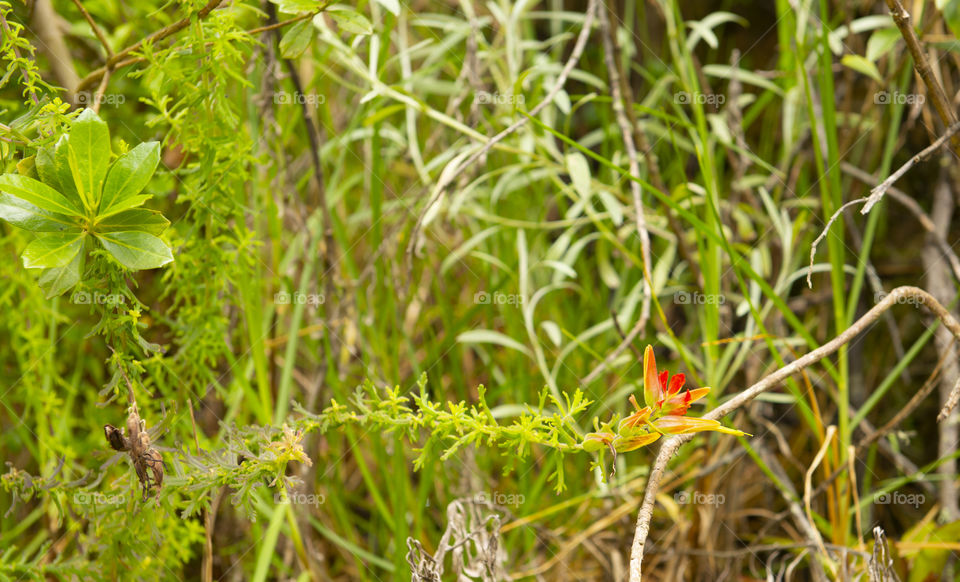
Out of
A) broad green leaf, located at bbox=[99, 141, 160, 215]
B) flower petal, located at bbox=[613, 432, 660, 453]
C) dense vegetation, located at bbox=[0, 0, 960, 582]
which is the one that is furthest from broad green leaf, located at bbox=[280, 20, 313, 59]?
flower petal, located at bbox=[613, 432, 660, 453]

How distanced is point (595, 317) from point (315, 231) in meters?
0.50

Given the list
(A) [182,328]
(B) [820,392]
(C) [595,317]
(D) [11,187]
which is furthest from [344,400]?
(B) [820,392]

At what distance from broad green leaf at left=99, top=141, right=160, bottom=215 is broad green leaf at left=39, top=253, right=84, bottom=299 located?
4cm

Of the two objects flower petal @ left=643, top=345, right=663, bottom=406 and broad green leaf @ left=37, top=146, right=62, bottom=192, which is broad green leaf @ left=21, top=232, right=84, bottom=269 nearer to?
broad green leaf @ left=37, top=146, right=62, bottom=192

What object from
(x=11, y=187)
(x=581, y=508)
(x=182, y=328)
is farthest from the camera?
(x=581, y=508)

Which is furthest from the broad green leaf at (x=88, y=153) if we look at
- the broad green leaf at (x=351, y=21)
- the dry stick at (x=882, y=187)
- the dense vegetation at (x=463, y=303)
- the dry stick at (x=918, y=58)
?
the dry stick at (x=918, y=58)

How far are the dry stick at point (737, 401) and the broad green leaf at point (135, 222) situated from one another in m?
0.41

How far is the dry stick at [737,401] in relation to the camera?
1.43ft

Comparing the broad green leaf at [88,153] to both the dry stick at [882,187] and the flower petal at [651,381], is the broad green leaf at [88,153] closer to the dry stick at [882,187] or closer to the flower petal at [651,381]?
the flower petal at [651,381]

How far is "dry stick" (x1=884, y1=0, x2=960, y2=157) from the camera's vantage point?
576 mm

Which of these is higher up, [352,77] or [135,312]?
[352,77]

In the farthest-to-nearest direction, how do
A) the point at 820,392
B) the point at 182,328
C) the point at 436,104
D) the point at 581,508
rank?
the point at 436,104, the point at 820,392, the point at 581,508, the point at 182,328

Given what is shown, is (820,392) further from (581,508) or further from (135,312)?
(135,312)

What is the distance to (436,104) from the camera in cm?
140
